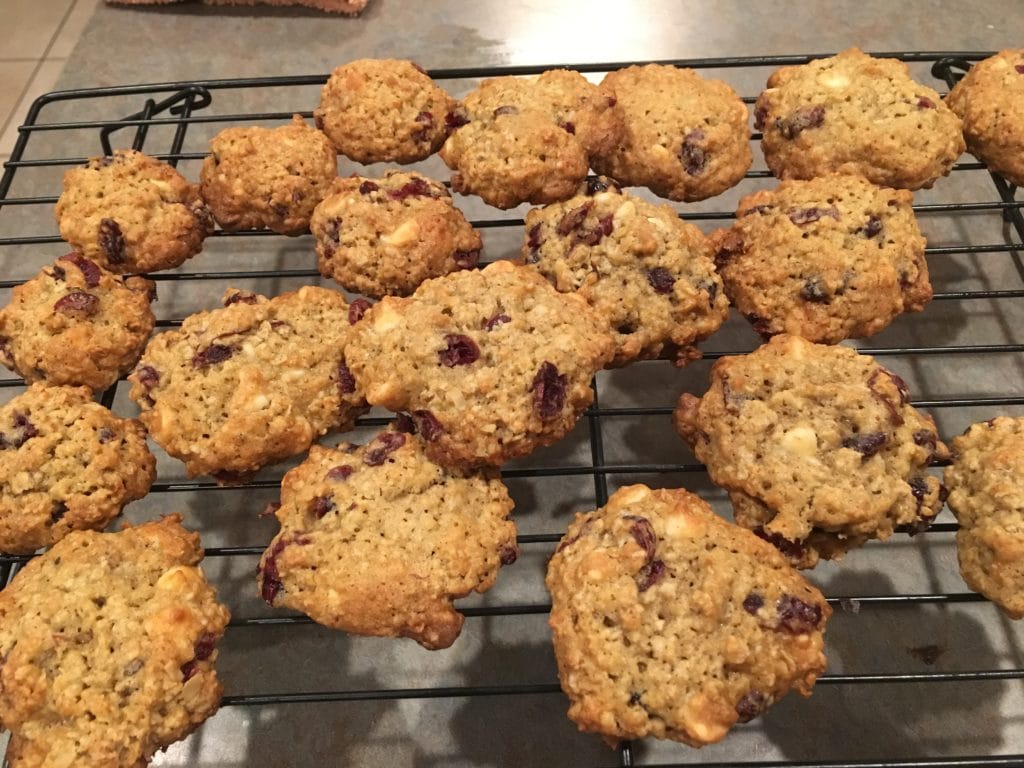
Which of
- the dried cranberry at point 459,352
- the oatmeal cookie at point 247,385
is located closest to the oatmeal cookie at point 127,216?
the oatmeal cookie at point 247,385

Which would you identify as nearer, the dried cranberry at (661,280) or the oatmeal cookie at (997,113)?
the dried cranberry at (661,280)

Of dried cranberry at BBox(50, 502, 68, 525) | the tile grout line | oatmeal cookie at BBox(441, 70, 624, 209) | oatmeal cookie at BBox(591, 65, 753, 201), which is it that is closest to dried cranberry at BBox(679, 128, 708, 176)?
oatmeal cookie at BBox(591, 65, 753, 201)

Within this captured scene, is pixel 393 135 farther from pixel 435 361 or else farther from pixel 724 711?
Result: pixel 724 711

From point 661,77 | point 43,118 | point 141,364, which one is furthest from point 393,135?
point 43,118

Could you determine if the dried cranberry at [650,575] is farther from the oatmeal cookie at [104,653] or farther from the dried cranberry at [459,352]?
the oatmeal cookie at [104,653]

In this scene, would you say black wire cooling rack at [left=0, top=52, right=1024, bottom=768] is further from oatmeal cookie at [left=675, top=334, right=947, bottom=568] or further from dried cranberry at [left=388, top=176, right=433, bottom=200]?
dried cranberry at [left=388, top=176, right=433, bottom=200]

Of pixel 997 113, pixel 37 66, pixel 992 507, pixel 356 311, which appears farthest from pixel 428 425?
pixel 37 66
